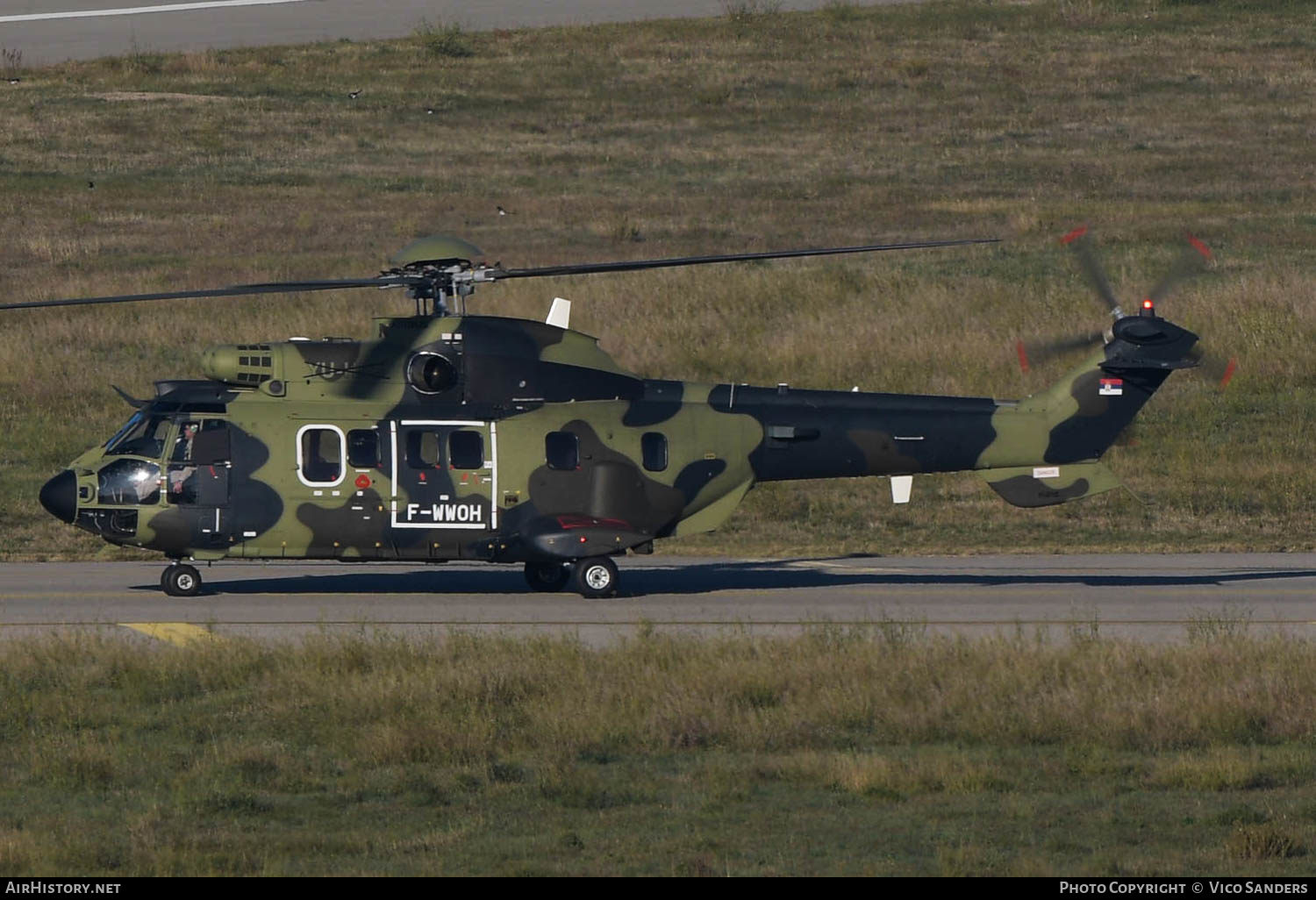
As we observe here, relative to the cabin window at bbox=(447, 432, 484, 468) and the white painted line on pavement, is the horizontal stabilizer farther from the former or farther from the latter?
the white painted line on pavement

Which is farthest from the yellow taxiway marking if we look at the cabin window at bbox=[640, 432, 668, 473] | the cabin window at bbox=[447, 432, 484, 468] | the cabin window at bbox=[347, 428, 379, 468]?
the cabin window at bbox=[640, 432, 668, 473]

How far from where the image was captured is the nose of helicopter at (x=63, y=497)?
2059 centimetres

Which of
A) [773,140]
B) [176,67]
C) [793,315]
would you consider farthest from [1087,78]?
[176,67]

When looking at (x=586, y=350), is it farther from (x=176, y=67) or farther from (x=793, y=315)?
(x=176, y=67)

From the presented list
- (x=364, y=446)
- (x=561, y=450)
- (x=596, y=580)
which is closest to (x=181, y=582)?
(x=364, y=446)

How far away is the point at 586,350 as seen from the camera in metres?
21.4

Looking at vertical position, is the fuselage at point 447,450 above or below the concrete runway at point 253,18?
below

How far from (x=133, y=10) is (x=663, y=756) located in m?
54.5

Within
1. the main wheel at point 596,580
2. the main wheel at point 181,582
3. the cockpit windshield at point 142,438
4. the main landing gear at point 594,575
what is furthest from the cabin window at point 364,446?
the main wheel at point 596,580

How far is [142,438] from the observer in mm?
20828

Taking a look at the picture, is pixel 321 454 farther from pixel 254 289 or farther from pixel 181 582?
pixel 254 289

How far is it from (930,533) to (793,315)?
11256 millimetres

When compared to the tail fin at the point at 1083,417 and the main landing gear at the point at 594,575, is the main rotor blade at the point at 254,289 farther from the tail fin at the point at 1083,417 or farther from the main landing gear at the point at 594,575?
the tail fin at the point at 1083,417

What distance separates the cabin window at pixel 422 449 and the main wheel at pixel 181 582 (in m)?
3.14
